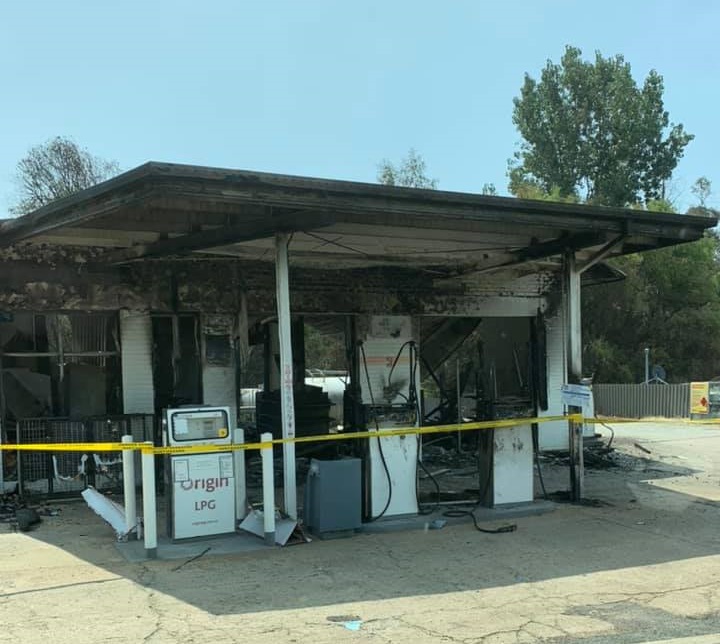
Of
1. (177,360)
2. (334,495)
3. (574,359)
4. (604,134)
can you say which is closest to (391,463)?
(334,495)

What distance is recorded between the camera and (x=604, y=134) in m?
41.7

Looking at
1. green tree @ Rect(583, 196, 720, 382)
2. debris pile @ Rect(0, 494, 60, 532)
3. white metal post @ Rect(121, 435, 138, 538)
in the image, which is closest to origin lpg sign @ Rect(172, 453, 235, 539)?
white metal post @ Rect(121, 435, 138, 538)

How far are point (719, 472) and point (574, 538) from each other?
5.70 meters

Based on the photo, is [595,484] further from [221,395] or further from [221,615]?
[221,615]

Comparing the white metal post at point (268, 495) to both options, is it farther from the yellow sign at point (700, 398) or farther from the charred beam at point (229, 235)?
the yellow sign at point (700, 398)

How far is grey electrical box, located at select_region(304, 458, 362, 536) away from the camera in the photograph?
709cm

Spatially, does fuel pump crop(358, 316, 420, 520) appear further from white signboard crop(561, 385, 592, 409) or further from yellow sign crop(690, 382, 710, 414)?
yellow sign crop(690, 382, 710, 414)

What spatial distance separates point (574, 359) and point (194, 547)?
519cm

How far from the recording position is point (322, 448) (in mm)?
11773

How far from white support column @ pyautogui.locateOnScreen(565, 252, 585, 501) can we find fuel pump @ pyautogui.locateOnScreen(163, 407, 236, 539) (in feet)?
14.1

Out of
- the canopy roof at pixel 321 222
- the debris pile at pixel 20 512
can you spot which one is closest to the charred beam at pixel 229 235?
the canopy roof at pixel 321 222

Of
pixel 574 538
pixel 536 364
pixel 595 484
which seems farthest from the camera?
pixel 536 364

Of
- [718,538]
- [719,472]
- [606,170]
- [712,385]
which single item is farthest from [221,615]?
[606,170]

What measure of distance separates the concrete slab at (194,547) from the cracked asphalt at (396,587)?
0.41 ft
